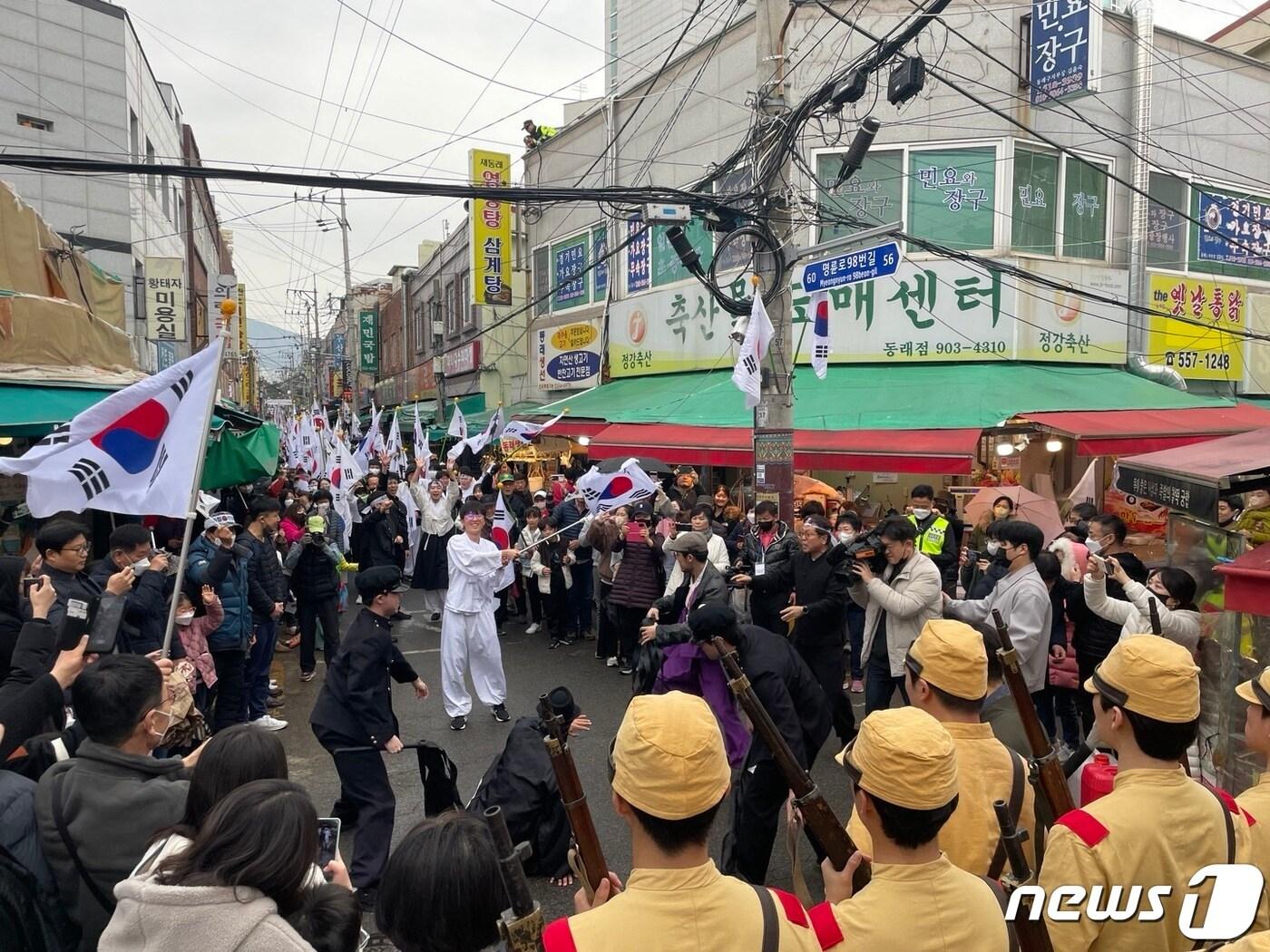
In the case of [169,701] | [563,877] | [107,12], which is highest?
[107,12]

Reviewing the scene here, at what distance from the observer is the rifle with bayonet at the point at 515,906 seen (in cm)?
186

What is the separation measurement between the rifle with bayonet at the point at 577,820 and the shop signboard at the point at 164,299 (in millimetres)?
20439

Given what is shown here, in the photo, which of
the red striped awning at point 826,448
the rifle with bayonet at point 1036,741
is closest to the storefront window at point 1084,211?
the red striped awning at point 826,448

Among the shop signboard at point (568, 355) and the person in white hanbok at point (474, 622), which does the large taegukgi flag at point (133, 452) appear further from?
the shop signboard at point (568, 355)

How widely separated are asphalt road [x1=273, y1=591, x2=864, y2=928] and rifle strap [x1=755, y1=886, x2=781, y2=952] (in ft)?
9.78

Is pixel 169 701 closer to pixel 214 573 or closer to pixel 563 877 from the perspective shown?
pixel 563 877

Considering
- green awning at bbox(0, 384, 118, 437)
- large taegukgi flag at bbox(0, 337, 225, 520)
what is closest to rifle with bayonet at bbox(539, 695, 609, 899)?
large taegukgi flag at bbox(0, 337, 225, 520)

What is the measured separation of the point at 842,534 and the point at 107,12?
68.9 ft

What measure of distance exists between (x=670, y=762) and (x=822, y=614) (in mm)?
4321

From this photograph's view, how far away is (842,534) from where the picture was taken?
8672 millimetres

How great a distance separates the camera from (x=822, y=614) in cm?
600

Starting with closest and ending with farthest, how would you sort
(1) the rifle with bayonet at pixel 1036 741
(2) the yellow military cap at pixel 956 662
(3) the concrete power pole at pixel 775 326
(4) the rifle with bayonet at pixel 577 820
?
(4) the rifle with bayonet at pixel 577 820 < (2) the yellow military cap at pixel 956 662 < (1) the rifle with bayonet at pixel 1036 741 < (3) the concrete power pole at pixel 775 326

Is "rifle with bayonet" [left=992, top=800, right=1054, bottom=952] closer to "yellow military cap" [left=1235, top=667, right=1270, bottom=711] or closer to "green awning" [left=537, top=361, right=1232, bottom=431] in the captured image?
"yellow military cap" [left=1235, top=667, right=1270, bottom=711]

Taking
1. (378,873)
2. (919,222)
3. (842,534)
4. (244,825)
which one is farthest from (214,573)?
→ (919,222)
